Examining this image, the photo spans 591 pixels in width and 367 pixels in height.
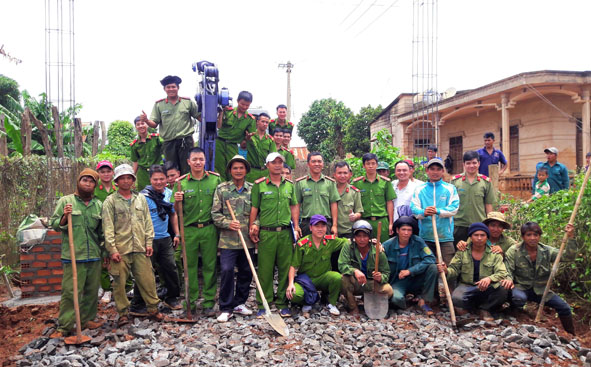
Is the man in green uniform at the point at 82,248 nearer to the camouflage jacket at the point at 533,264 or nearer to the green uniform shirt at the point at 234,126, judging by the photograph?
the green uniform shirt at the point at 234,126

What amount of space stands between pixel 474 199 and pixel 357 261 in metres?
1.75

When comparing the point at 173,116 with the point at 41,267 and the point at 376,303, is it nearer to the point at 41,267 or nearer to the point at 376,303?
the point at 41,267

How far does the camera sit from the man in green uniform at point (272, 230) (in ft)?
16.4

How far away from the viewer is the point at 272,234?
16.4 feet

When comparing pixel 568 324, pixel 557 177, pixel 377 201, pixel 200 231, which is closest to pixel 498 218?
pixel 568 324

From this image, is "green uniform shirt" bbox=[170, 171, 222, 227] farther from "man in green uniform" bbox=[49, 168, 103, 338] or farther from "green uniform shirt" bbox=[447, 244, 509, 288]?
"green uniform shirt" bbox=[447, 244, 509, 288]

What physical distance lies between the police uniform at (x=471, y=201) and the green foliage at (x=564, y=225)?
2.09 feet

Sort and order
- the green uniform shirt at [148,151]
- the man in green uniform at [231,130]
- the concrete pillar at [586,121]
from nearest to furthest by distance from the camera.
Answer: the man in green uniform at [231,130]
the green uniform shirt at [148,151]
the concrete pillar at [586,121]

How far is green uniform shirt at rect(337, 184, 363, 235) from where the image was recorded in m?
5.63

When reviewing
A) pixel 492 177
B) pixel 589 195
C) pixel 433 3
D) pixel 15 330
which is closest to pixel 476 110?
pixel 433 3

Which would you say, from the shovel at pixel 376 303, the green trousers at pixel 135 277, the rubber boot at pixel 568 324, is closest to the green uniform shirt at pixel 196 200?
the green trousers at pixel 135 277

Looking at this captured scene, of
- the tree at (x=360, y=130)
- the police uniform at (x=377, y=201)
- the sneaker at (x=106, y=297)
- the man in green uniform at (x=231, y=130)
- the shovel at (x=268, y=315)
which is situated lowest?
the sneaker at (x=106, y=297)

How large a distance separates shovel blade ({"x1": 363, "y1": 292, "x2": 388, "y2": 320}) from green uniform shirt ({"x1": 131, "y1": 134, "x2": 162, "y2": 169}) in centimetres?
368

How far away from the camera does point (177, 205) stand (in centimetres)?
497
